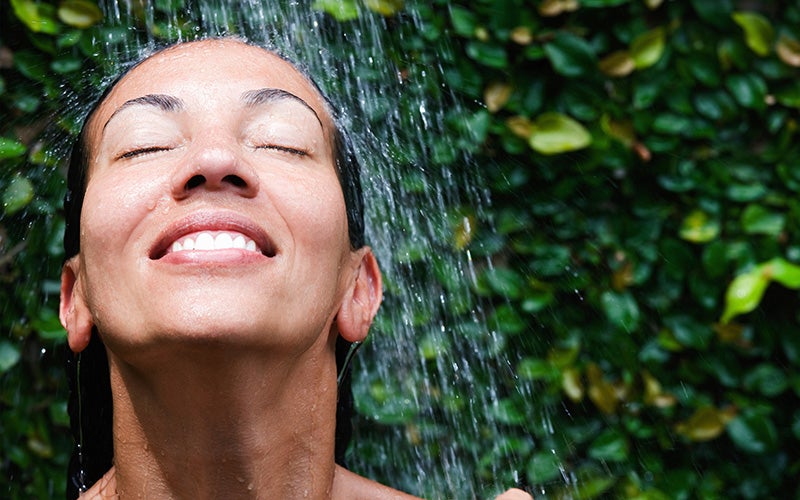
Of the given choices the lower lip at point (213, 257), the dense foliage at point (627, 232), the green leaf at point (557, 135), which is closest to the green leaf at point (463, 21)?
the dense foliage at point (627, 232)

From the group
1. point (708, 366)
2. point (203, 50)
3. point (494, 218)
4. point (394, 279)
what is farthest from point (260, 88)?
point (708, 366)

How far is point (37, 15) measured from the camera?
3070mm

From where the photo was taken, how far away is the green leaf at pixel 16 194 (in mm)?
2975

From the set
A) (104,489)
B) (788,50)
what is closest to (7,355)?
(104,489)

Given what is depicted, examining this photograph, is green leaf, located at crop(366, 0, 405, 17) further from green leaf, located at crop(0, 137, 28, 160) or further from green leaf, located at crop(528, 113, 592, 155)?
green leaf, located at crop(0, 137, 28, 160)

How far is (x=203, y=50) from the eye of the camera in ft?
6.46

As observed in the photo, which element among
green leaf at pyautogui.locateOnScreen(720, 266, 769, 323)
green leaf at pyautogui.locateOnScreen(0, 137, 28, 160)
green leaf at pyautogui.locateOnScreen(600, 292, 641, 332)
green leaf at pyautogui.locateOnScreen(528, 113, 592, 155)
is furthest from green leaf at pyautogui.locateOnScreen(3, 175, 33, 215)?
green leaf at pyautogui.locateOnScreen(720, 266, 769, 323)

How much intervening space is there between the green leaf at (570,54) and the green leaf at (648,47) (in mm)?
164

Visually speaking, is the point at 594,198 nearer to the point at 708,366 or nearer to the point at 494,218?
the point at 494,218

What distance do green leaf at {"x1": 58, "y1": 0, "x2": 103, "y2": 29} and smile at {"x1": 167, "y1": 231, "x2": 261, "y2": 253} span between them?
70.5 inches

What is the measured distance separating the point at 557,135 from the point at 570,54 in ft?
0.99

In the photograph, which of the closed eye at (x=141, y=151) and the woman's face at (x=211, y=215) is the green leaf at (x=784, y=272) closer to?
the woman's face at (x=211, y=215)

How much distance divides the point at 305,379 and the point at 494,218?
1756mm

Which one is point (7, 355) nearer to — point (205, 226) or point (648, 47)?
point (205, 226)
